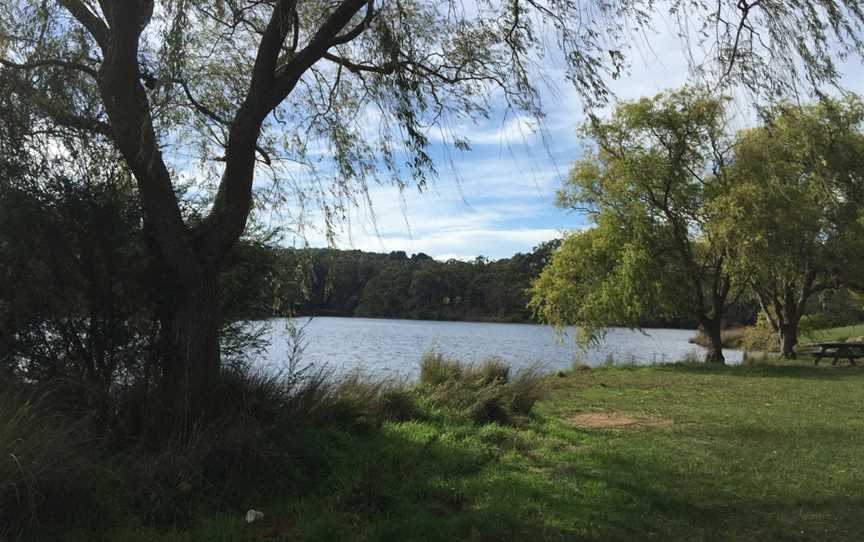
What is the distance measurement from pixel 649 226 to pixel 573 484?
62.1 ft

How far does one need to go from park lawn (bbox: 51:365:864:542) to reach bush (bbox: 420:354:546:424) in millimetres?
399

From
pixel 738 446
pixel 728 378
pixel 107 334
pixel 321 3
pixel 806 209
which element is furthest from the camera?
pixel 806 209

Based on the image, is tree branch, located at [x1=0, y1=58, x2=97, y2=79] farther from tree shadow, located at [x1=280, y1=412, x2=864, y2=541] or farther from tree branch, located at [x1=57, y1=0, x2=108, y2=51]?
tree shadow, located at [x1=280, y1=412, x2=864, y2=541]

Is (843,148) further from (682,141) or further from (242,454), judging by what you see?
(242,454)

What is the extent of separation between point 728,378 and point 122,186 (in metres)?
16.5

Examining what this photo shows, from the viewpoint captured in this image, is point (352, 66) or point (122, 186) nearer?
point (122, 186)

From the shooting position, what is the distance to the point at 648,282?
74.3ft

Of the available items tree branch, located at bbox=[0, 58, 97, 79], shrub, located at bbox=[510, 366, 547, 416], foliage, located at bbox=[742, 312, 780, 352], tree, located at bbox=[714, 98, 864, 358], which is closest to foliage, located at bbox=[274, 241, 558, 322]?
shrub, located at bbox=[510, 366, 547, 416]

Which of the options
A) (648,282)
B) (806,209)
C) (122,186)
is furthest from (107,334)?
(806,209)

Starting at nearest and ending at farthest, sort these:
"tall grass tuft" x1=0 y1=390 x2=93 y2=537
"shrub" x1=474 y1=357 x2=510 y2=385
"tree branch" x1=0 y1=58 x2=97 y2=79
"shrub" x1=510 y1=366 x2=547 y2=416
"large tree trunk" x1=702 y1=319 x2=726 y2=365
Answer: "tall grass tuft" x1=0 y1=390 x2=93 y2=537
"tree branch" x1=0 y1=58 x2=97 y2=79
"shrub" x1=510 y1=366 x2=547 y2=416
"shrub" x1=474 y1=357 x2=510 y2=385
"large tree trunk" x1=702 y1=319 x2=726 y2=365

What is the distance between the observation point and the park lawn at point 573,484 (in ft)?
16.2

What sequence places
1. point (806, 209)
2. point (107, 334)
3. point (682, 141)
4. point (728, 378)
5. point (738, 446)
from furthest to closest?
point (682, 141) < point (806, 209) < point (728, 378) < point (738, 446) < point (107, 334)

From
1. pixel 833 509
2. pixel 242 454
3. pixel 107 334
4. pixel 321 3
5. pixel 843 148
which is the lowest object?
pixel 833 509

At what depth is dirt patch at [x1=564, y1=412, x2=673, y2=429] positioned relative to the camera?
10164 millimetres
